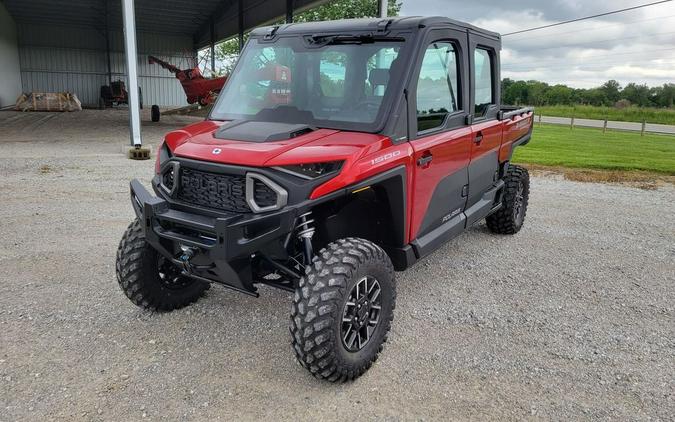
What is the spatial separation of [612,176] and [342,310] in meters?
9.90

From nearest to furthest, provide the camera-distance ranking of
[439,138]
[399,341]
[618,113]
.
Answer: [399,341]
[439,138]
[618,113]

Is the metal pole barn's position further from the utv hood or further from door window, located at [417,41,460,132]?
door window, located at [417,41,460,132]

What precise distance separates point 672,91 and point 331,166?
5976 cm

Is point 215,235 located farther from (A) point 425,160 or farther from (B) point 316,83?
(A) point 425,160

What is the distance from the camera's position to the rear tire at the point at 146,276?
3676 millimetres

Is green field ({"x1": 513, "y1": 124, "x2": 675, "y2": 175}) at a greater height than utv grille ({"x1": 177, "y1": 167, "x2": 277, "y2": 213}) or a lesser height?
lesser

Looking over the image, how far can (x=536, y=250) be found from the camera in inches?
229

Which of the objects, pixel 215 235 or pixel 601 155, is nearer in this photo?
pixel 215 235

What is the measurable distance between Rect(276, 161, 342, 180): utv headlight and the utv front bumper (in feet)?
0.72

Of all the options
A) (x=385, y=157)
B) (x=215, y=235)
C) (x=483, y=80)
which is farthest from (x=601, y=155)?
(x=215, y=235)

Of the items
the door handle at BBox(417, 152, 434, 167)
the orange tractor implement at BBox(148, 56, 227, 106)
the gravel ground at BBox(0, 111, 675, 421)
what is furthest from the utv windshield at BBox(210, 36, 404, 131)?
the orange tractor implement at BBox(148, 56, 227, 106)

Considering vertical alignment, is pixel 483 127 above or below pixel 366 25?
below

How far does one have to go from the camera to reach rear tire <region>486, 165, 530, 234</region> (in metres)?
6.00

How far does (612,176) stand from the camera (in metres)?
11.0
